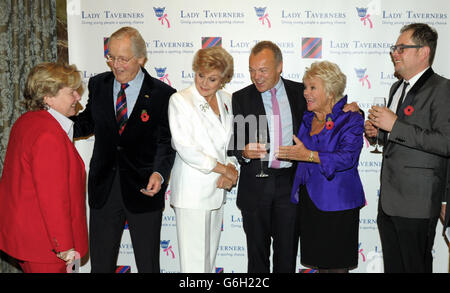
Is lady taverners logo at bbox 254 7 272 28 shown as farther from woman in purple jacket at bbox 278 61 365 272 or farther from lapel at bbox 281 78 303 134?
woman in purple jacket at bbox 278 61 365 272

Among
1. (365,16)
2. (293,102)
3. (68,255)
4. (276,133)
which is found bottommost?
(68,255)

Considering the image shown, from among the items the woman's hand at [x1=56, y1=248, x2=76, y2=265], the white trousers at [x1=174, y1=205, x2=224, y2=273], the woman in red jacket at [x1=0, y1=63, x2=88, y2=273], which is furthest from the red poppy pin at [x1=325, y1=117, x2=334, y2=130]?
the woman's hand at [x1=56, y1=248, x2=76, y2=265]

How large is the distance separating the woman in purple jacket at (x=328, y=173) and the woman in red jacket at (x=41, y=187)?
147 cm

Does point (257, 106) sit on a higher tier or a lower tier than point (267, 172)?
higher

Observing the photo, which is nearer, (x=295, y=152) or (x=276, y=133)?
(x=295, y=152)

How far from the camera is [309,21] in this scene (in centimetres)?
403

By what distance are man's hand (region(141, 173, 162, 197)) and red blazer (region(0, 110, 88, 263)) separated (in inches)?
26.0

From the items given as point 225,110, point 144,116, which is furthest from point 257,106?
point 144,116

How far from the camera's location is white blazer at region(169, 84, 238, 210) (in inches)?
117

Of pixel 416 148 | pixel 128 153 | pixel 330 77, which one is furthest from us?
pixel 128 153

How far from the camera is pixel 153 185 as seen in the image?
312cm

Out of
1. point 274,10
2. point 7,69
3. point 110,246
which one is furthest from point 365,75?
point 7,69

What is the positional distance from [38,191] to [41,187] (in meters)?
0.03

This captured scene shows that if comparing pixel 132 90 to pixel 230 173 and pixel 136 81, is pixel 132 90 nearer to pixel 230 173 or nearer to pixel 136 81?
pixel 136 81
